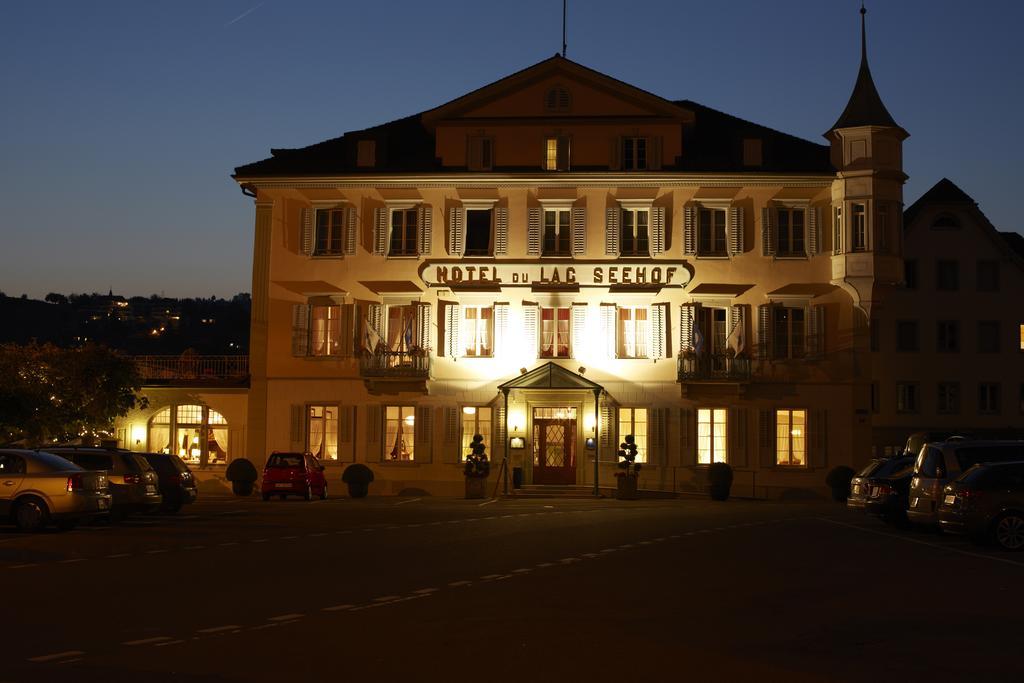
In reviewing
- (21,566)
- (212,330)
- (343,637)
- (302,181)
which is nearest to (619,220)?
(302,181)

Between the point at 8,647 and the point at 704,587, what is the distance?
8.54 metres

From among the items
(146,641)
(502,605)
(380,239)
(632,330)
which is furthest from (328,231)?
(146,641)

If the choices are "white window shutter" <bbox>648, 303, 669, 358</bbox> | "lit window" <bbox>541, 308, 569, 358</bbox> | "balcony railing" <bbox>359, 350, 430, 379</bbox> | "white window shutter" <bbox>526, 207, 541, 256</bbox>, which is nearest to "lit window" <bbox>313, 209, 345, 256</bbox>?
"balcony railing" <bbox>359, 350, 430, 379</bbox>

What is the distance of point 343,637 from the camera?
487 inches

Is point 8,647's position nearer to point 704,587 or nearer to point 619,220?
point 704,587

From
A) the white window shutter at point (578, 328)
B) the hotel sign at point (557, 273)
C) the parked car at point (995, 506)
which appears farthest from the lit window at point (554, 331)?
the parked car at point (995, 506)

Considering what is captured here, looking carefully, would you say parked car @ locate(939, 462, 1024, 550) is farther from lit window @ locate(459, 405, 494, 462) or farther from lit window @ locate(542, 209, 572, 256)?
lit window @ locate(542, 209, 572, 256)

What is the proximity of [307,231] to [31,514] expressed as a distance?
24.8 meters

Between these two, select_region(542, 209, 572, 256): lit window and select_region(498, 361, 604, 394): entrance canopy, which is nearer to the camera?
select_region(498, 361, 604, 394): entrance canopy

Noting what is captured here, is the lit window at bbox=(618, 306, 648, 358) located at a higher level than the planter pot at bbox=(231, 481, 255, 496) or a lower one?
higher

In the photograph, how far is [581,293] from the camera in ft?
155

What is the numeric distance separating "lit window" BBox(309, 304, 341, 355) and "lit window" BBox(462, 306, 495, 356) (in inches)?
190

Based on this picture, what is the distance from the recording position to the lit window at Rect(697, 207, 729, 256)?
47.8m

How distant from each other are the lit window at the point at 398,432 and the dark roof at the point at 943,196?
32.3 metres
